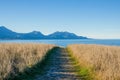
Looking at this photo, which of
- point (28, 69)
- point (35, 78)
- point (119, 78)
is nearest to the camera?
point (119, 78)

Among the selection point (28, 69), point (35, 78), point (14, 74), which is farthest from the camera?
point (28, 69)

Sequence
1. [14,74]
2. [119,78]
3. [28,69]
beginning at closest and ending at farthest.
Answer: [119,78] < [14,74] < [28,69]

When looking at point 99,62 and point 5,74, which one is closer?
point 5,74

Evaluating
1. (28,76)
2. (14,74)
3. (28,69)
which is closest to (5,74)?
(14,74)

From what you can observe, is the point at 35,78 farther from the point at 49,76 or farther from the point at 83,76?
the point at 83,76

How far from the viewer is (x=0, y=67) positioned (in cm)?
1403

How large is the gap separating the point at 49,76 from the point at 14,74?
8.61ft

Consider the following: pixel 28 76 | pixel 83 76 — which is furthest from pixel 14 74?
pixel 83 76

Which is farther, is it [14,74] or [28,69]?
[28,69]

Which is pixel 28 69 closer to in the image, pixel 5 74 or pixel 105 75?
pixel 5 74

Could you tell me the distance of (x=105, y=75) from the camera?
13.1 metres

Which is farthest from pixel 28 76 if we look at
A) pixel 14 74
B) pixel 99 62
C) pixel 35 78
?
pixel 99 62

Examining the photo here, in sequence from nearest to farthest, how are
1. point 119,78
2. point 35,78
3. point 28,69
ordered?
point 119,78
point 35,78
point 28,69

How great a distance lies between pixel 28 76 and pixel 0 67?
6.16 ft
